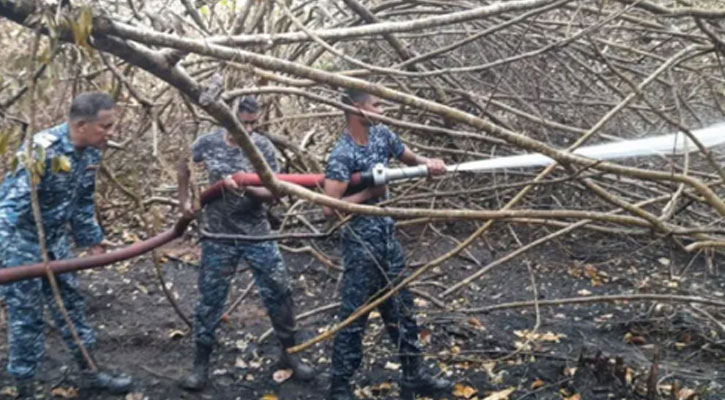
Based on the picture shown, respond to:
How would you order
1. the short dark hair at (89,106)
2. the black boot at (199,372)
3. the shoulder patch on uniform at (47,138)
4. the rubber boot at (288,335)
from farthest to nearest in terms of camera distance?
the rubber boot at (288,335) → the black boot at (199,372) → the short dark hair at (89,106) → the shoulder patch on uniform at (47,138)

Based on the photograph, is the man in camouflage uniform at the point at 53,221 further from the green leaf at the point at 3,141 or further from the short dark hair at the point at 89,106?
the green leaf at the point at 3,141

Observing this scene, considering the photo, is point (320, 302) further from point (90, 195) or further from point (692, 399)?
point (692, 399)

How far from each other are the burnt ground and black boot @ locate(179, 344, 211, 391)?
65 millimetres

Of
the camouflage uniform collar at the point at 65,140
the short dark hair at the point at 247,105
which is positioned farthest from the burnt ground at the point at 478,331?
the camouflage uniform collar at the point at 65,140

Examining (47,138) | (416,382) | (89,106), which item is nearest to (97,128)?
(89,106)

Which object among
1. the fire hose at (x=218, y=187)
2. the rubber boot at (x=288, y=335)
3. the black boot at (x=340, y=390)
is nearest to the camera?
the fire hose at (x=218, y=187)

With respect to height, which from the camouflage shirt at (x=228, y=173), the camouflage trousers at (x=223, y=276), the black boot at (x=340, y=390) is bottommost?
the black boot at (x=340, y=390)

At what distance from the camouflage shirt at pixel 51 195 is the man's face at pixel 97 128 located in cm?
10

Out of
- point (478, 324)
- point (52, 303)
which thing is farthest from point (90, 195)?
point (478, 324)

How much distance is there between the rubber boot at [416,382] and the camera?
4.19m

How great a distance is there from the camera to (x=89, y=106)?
379 cm

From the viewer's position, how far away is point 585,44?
216 inches

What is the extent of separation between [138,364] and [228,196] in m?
1.37

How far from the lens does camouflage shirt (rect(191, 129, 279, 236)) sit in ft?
14.0
